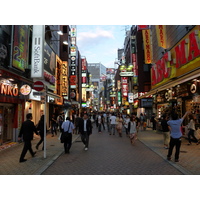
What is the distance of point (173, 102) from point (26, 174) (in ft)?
46.4

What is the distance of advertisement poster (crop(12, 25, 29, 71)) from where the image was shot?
11759 millimetres

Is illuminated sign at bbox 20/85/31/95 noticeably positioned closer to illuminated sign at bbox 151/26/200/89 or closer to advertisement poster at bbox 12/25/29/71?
advertisement poster at bbox 12/25/29/71

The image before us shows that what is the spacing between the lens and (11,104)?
38.9 ft

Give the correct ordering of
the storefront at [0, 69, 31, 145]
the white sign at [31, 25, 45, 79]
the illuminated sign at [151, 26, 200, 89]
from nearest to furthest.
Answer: the storefront at [0, 69, 31, 145]
the illuminated sign at [151, 26, 200, 89]
the white sign at [31, 25, 45, 79]

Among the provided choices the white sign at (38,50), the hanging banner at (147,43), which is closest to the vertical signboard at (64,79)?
the hanging banner at (147,43)

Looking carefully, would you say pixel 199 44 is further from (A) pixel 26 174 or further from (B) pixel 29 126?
(A) pixel 26 174

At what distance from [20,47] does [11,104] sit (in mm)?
3724

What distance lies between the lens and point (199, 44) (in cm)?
1205

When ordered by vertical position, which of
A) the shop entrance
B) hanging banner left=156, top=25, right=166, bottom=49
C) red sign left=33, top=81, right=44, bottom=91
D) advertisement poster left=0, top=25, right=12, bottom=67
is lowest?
the shop entrance

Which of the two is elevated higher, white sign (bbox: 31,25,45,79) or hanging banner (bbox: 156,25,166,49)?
hanging banner (bbox: 156,25,166,49)

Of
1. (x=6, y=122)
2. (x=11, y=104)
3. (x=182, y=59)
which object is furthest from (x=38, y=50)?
(x=182, y=59)

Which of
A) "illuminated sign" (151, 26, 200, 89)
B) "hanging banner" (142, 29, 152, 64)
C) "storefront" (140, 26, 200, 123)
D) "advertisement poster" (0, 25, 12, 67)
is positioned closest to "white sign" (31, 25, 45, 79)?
"advertisement poster" (0, 25, 12, 67)
